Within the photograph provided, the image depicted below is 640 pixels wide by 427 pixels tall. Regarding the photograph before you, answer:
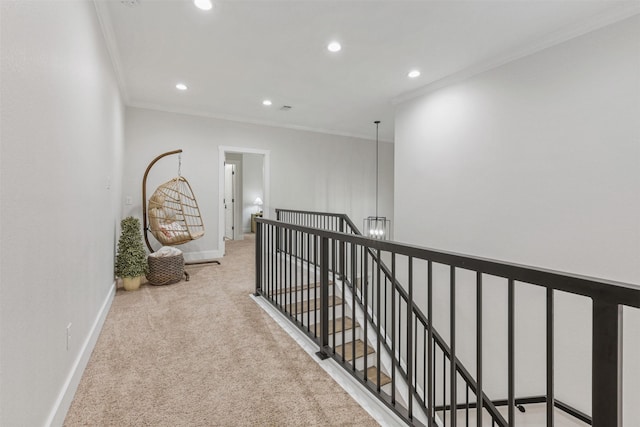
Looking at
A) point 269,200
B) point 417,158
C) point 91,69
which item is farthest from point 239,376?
point 269,200

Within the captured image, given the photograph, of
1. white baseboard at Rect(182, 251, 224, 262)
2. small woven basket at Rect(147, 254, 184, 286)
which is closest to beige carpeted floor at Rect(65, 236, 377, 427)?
small woven basket at Rect(147, 254, 184, 286)

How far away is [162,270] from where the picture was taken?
12.3 feet

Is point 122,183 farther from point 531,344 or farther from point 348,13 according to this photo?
point 531,344

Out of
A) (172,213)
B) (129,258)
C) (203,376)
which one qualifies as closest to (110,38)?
(129,258)

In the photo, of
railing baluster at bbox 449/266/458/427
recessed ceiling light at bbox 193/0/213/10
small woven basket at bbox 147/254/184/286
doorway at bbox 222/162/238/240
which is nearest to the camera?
railing baluster at bbox 449/266/458/427

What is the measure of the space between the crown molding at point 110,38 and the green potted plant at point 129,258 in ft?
5.88

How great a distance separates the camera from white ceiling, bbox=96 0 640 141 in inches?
99.1

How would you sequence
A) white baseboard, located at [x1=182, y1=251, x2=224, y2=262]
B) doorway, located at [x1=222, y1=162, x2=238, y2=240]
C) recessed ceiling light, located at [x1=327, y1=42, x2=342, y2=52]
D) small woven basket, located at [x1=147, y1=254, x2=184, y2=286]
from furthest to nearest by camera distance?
doorway, located at [x1=222, y1=162, x2=238, y2=240] → white baseboard, located at [x1=182, y1=251, x2=224, y2=262] → small woven basket, located at [x1=147, y1=254, x2=184, y2=286] → recessed ceiling light, located at [x1=327, y1=42, x2=342, y2=52]

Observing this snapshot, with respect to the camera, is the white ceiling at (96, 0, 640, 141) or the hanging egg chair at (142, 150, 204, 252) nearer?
the white ceiling at (96, 0, 640, 141)

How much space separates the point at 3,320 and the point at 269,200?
5211mm

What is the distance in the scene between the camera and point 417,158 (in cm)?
435

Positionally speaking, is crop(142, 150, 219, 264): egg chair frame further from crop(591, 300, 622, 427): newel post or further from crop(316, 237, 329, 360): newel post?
crop(591, 300, 622, 427): newel post

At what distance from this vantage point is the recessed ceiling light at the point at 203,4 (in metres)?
2.41

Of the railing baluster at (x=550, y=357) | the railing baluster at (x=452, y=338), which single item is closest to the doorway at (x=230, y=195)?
the railing baluster at (x=452, y=338)
